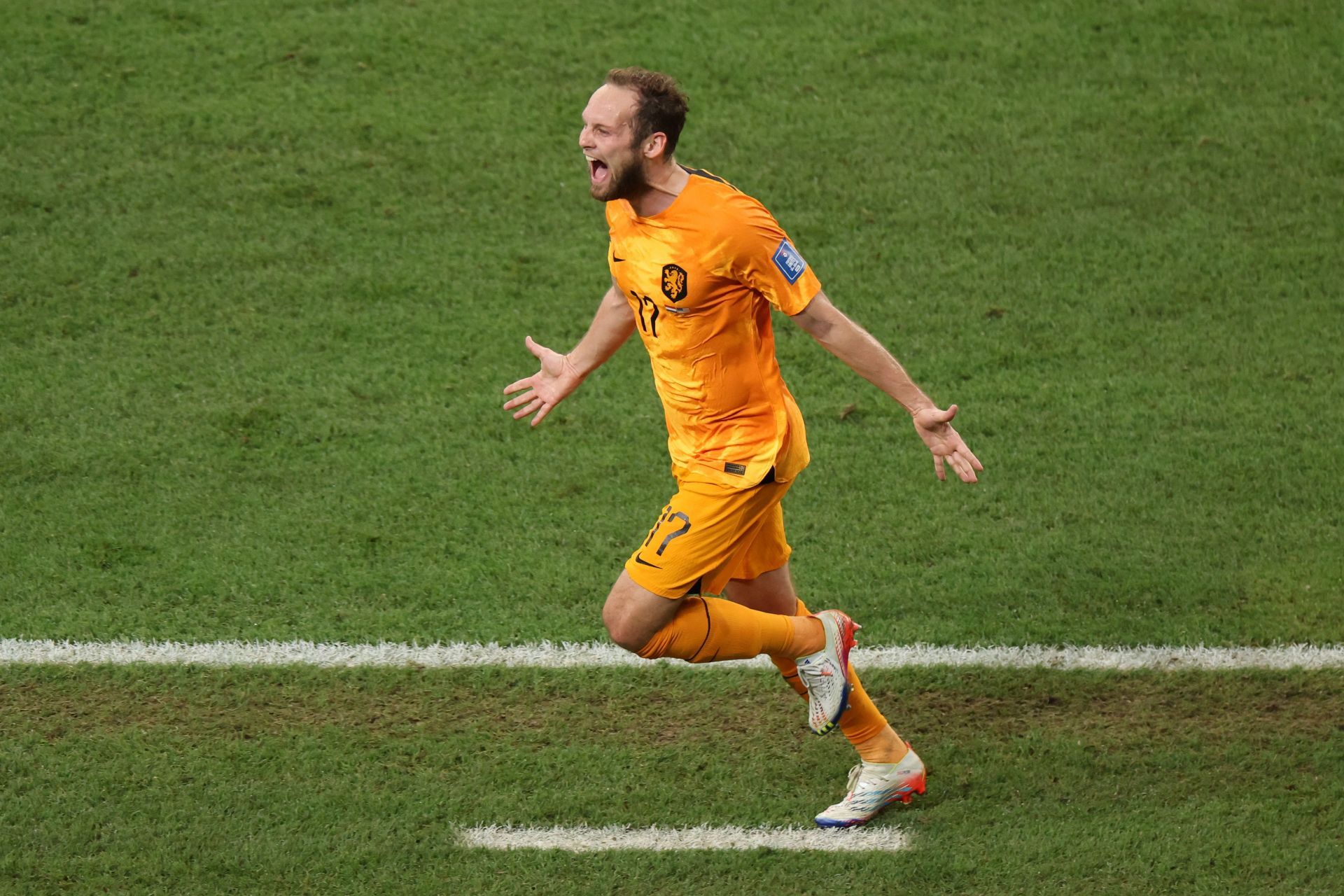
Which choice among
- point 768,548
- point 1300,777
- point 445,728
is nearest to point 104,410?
point 445,728

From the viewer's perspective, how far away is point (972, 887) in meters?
4.12

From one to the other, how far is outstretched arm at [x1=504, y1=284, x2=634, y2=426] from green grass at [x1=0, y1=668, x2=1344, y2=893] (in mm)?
1079

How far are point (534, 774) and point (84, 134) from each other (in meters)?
5.11

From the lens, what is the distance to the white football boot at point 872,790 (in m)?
4.40

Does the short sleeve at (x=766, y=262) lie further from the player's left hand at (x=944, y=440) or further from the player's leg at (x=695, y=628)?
the player's leg at (x=695, y=628)

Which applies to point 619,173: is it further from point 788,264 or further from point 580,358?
point 580,358

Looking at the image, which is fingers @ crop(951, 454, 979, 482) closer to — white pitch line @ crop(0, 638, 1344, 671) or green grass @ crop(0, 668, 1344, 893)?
green grass @ crop(0, 668, 1344, 893)

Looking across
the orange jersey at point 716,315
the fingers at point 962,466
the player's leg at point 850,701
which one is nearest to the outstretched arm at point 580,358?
the orange jersey at point 716,315

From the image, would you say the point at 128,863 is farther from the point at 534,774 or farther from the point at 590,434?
the point at 590,434

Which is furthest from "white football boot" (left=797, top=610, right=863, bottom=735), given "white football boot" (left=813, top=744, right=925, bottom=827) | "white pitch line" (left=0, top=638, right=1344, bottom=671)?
"white pitch line" (left=0, top=638, right=1344, bottom=671)

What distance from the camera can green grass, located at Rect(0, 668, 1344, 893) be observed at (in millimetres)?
4195

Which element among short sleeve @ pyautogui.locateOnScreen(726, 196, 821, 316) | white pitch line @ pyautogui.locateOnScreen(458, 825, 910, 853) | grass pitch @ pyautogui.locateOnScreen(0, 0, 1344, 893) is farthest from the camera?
grass pitch @ pyautogui.locateOnScreen(0, 0, 1344, 893)

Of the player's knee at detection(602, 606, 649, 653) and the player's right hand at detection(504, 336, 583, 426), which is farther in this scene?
the player's right hand at detection(504, 336, 583, 426)

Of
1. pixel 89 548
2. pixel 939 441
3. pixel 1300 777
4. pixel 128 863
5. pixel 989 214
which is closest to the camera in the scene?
pixel 939 441
